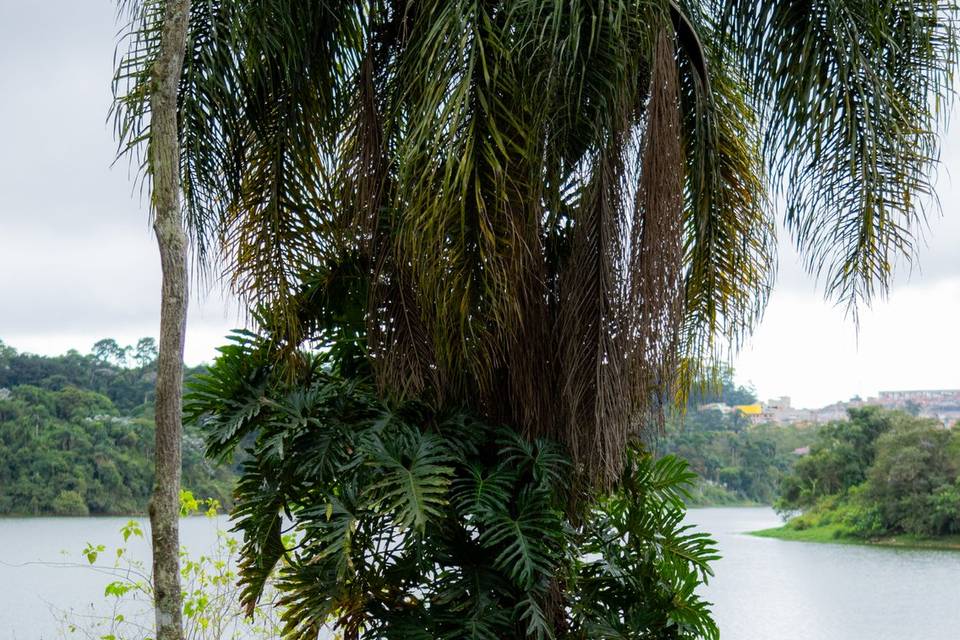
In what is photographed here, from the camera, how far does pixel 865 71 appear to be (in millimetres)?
3738

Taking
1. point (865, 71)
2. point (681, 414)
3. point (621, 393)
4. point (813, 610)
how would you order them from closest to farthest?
1. point (621, 393)
2. point (865, 71)
3. point (681, 414)
4. point (813, 610)

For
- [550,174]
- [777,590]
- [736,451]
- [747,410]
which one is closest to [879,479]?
[736,451]

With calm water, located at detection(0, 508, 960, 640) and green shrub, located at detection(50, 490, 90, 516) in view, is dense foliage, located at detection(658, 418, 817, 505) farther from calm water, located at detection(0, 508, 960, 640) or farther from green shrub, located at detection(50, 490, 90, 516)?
green shrub, located at detection(50, 490, 90, 516)

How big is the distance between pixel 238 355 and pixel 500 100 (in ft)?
4.84

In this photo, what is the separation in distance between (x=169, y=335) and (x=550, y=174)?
151 centimetres

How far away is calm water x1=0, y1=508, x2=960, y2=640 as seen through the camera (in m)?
10.5

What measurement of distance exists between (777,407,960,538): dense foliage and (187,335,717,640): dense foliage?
16.4 meters

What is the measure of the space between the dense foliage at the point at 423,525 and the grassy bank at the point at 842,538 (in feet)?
57.2

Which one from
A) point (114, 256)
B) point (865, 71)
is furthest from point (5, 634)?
point (865, 71)

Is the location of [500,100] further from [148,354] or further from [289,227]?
[148,354]

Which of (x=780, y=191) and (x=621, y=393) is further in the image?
(x=780, y=191)

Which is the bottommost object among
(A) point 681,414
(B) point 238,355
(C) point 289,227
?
(A) point 681,414

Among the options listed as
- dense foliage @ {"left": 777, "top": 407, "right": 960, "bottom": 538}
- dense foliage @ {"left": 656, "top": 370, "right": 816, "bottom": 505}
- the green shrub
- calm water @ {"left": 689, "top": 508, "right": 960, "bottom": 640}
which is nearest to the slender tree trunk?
calm water @ {"left": 689, "top": 508, "right": 960, "bottom": 640}

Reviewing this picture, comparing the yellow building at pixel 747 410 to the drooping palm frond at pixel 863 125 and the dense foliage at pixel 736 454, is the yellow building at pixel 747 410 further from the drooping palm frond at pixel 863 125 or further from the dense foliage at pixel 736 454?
the drooping palm frond at pixel 863 125
